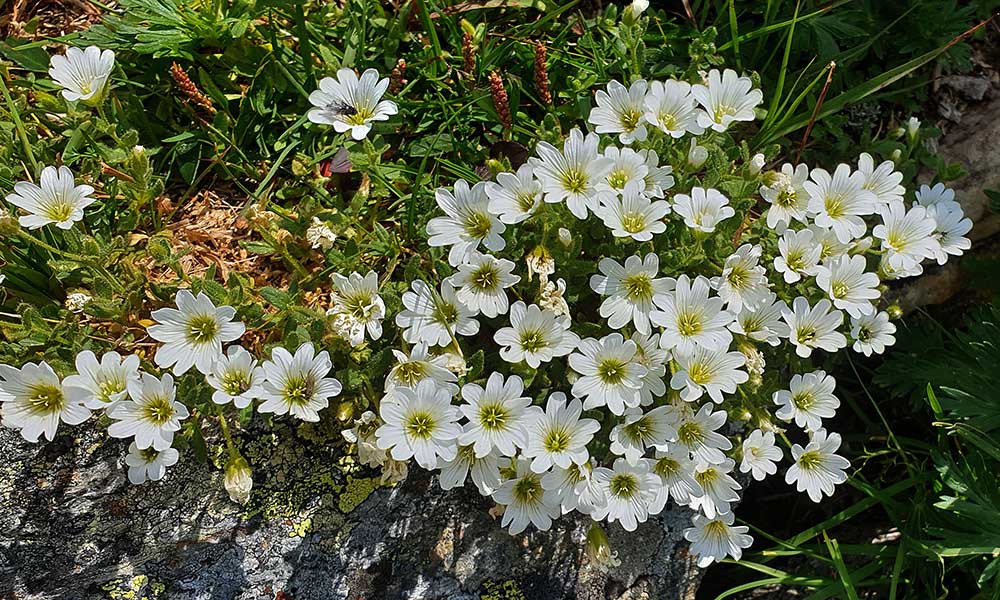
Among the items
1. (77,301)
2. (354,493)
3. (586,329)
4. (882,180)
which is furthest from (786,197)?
(77,301)

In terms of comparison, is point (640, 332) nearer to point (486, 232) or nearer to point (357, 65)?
point (486, 232)

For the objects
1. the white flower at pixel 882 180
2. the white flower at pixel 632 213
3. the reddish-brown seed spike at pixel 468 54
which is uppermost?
the reddish-brown seed spike at pixel 468 54

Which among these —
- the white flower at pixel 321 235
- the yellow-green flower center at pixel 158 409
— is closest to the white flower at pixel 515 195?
the white flower at pixel 321 235

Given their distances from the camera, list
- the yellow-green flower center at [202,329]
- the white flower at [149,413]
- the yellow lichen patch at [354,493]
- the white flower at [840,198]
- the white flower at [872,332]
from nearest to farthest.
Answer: the white flower at [149,413] → the yellow-green flower center at [202,329] → the white flower at [840,198] → the white flower at [872,332] → the yellow lichen patch at [354,493]

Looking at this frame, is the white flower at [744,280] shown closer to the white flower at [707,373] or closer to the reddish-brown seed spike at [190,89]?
the white flower at [707,373]

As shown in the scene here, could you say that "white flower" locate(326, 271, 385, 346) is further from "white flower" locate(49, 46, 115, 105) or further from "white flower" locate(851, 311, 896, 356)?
"white flower" locate(851, 311, 896, 356)

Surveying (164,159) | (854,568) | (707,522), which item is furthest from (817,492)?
(164,159)

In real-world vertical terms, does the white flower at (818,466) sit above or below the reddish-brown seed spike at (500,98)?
below

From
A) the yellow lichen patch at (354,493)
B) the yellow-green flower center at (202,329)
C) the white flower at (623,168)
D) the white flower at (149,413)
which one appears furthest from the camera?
the yellow lichen patch at (354,493)
